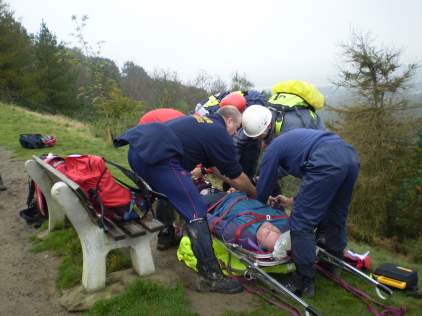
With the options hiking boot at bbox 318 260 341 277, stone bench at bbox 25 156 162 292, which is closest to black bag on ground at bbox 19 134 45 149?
stone bench at bbox 25 156 162 292

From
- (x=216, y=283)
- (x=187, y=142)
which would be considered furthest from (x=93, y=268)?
(x=187, y=142)

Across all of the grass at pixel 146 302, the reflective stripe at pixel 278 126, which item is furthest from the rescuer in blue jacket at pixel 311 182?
the grass at pixel 146 302

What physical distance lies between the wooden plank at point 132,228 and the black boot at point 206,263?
1.44 ft

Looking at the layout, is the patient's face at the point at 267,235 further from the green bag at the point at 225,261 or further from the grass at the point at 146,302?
the grass at the point at 146,302

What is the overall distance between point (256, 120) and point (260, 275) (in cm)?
180

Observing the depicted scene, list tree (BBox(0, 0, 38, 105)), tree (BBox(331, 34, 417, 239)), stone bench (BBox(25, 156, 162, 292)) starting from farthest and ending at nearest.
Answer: tree (BBox(0, 0, 38, 105)) < tree (BBox(331, 34, 417, 239)) < stone bench (BBox(25, 156, 162, 292))

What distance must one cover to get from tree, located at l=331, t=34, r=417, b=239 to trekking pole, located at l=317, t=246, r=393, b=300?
14389 millimetres

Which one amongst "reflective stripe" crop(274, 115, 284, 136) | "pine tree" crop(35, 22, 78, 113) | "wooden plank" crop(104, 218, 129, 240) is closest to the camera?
"wooden plank" crop(104, 218, 129, 240)

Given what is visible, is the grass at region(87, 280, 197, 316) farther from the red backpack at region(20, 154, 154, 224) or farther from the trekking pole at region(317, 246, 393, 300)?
the trekking pole at region(317, 246, 393, 300)

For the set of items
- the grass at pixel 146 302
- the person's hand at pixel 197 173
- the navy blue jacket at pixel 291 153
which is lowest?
the grass at pixel 146 302

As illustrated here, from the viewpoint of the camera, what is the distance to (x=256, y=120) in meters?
4.47

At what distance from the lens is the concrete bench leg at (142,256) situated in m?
3.54

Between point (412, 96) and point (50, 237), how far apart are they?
19322 mm

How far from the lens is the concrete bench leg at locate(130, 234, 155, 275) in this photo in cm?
354
